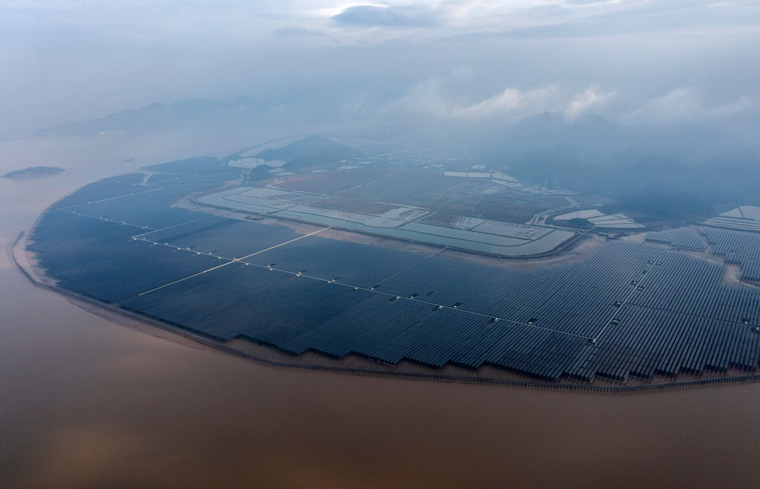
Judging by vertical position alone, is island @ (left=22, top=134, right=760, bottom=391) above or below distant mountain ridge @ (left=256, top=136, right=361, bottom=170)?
below

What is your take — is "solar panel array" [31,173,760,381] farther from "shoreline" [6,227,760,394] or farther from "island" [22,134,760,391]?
"shoreline" [6,227,760,394]

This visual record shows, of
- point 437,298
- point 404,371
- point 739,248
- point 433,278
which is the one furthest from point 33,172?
point 739,248

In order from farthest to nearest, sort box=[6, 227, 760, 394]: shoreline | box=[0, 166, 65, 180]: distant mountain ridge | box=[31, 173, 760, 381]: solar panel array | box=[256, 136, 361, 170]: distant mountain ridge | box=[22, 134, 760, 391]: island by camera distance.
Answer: box=[256, 136, 361, 170]: distant mountain ridge, box=[0, 166, 65, 180]: distant mountain ridge, box=[31, 173, 760, 381]: solar panel array, box=[22, 134, 760, 391]: island, box=[6, 227, 760, 394]: shoreline

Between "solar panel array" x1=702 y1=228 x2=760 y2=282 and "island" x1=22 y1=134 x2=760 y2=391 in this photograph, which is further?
"solar panel array" x1=702 y1=228 x2=760 y2=282

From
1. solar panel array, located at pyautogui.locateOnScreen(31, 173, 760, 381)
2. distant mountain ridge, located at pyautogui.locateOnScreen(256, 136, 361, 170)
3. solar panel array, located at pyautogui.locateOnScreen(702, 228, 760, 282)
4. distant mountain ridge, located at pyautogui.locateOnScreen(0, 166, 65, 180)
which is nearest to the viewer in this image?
solar panel array, located at pyautogui.locateOnScreen(31, 173, 760, 381)

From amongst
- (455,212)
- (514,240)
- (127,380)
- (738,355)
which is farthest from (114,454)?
(455,212)

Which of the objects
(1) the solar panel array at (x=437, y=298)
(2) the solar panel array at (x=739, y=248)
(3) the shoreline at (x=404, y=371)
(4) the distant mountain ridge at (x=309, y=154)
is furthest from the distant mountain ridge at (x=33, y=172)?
(2) the solar panel array at (x=739, y=248)

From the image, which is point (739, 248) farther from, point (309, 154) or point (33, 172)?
point (33, 172)

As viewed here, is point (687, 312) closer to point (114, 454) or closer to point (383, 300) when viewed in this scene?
point (383, 300)

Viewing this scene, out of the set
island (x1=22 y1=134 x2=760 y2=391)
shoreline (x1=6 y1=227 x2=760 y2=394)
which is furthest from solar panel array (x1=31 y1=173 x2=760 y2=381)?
shoreline (x1=6 y1=227 x2=760 y2=394)

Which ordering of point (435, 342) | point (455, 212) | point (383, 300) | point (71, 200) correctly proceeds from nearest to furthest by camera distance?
point (435, 342) → point (383, 300) → point (455, 212) → point (71, 200)
